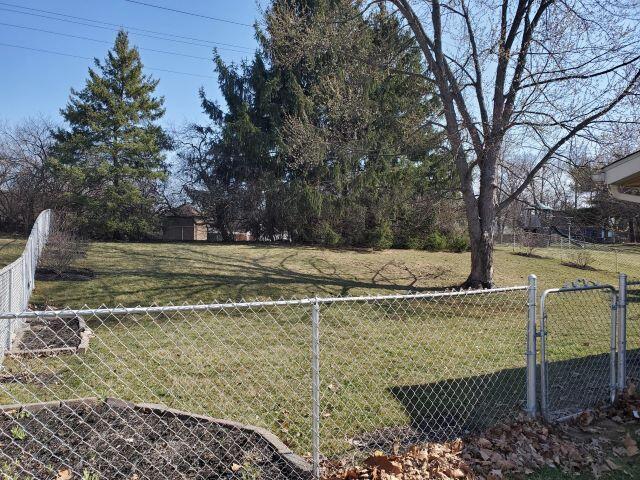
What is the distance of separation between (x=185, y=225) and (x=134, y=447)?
21469 mm

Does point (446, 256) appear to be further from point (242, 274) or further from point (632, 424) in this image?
point (632, 424)

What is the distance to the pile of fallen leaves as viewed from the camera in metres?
3.20

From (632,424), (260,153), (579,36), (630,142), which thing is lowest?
(632,424)

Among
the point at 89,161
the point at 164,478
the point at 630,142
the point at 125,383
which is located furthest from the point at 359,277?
the point at 89,161

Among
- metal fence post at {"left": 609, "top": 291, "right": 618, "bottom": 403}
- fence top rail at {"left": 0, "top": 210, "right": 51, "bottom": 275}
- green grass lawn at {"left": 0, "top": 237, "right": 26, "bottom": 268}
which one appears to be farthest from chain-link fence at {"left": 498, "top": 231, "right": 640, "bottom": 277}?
green grass lawn at {"left": 0, "top": 237, "right": 26, "bottom": 268}

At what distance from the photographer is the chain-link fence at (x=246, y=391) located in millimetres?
3193

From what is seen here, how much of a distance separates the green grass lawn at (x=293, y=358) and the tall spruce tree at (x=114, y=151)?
7559 millimetres

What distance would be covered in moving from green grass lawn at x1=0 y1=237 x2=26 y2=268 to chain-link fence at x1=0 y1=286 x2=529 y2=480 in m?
6.13

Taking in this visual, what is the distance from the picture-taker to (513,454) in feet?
11.6

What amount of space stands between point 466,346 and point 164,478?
16.4 feet

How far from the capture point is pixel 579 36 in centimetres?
1098

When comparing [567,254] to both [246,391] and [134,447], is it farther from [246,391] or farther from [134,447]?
[134,447]

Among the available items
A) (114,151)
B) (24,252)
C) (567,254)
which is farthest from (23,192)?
(567,254)

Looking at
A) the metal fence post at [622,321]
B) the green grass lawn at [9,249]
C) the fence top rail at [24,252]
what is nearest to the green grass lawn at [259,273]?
the fence top rail at [24,252]
